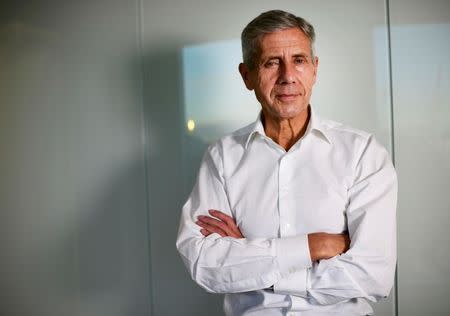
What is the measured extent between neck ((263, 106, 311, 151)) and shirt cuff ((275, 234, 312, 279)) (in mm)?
460

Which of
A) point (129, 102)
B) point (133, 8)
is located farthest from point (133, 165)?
point (133, 8)

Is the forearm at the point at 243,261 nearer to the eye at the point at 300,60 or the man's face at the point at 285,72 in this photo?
the man's face at the point at 285,72

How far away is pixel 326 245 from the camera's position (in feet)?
4.89

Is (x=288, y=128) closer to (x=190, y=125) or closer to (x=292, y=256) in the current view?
(x=292, y=256)

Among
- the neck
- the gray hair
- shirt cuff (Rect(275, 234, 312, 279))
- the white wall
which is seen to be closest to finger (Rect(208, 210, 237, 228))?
shirt cuff (Rect(275, 234, 312, 279))

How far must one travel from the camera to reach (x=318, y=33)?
2.21 metres

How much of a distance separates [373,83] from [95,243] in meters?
1.68

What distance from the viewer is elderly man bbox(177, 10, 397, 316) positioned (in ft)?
4.83

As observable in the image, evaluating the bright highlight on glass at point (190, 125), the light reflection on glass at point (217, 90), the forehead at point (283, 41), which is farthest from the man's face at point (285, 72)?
the bright highlight on glass at point (190, 125)

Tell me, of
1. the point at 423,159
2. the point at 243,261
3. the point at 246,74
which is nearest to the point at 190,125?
the point at 246,74

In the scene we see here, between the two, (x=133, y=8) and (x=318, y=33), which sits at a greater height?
(x=133, y=8)

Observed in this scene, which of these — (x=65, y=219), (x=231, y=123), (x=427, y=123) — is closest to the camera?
(x=427, y=123)

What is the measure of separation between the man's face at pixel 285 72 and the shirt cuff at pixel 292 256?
19.7 inches

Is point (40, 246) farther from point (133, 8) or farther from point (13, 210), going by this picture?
point (133, 8)
